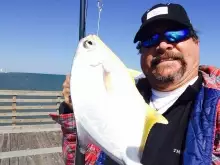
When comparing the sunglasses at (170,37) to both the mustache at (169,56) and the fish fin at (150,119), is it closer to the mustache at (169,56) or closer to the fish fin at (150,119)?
the mustache at (169,56)

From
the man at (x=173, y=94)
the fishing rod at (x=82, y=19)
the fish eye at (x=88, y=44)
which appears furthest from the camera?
the fishing rod at (x=82, y=19)

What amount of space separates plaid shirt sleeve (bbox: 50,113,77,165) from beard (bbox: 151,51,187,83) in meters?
0.78

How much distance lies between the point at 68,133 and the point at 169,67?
104cm

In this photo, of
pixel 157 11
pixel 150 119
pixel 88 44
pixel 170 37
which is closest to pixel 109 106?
pixel 150 119

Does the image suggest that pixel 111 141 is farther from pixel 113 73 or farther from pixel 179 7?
pixel 179 7

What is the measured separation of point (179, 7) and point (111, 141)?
50.8 inches

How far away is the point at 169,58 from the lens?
7.41ft

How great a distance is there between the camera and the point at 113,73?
67.1 inches

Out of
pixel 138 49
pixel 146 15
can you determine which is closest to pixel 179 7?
pixel 146 15

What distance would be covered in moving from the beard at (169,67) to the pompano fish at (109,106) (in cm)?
62

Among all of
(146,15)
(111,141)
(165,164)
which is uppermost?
(146,15)

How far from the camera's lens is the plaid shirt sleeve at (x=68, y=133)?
2.40m

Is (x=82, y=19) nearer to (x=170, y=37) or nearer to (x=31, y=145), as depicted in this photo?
(x=170, y=37)

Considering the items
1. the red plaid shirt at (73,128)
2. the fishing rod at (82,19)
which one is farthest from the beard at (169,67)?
the fishing rod at (82,19)
